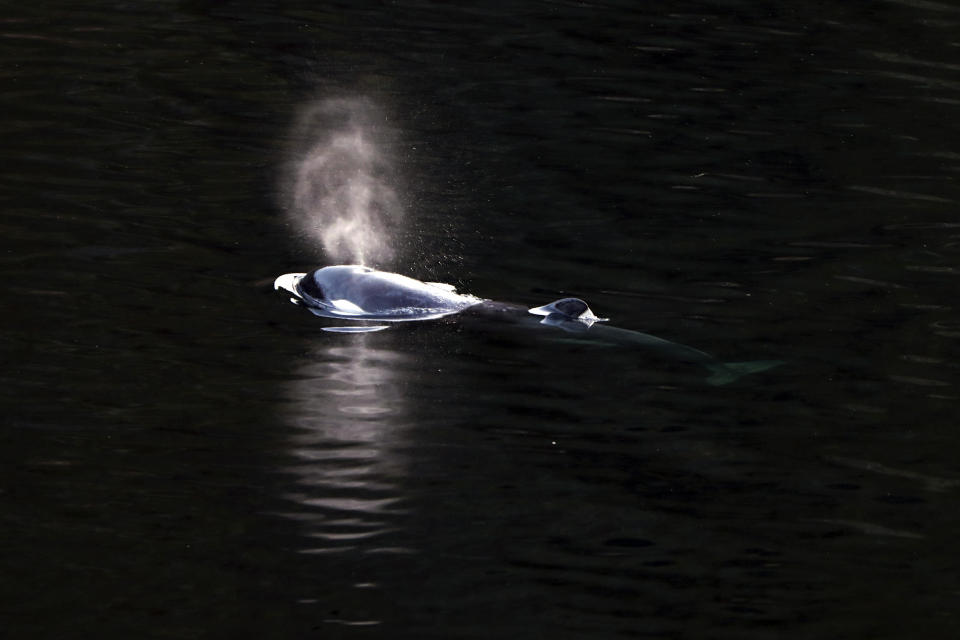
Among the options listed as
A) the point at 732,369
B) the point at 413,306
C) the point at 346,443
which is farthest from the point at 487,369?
the point at 732,369

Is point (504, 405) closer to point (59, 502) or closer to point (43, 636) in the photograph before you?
point (59, 502)

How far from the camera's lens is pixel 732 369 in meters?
11.7

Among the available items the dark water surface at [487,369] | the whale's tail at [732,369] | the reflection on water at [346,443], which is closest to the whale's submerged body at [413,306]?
the whale's tail at [732,369]

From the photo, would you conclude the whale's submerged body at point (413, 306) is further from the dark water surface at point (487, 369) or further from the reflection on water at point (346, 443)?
the reflection on water at point (346, 443)

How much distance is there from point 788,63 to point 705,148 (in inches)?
197

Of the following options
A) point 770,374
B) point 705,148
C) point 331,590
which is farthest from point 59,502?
point 705,148

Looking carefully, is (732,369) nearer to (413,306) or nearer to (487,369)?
(487,369)

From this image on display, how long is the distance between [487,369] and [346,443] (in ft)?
6.05

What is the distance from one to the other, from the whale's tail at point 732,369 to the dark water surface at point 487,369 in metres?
0.10

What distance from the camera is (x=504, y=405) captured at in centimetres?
1095

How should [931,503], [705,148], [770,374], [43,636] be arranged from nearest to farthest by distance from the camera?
[43,636]
[931,503]
[770,374]
[705,148]

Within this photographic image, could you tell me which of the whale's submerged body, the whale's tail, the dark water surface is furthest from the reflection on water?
the whale's tail

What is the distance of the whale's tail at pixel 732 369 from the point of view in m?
11.6

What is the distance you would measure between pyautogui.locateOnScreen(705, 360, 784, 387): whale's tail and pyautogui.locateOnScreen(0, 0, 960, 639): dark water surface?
10 cm
